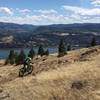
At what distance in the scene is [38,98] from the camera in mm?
21062

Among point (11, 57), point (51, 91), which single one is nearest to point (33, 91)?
point (51, 91)

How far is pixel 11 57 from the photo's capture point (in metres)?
142

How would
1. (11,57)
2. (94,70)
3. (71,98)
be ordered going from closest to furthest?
(71,98), (94,70), (11,57)

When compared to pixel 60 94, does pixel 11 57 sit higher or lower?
lower

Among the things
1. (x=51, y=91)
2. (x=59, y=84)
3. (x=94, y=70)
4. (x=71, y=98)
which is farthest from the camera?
(x=94, y=70)

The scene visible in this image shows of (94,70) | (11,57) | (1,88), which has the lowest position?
(11,57)

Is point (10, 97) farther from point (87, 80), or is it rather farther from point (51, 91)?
point (87, 80)

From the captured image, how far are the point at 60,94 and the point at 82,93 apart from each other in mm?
1537

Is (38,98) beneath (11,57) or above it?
above

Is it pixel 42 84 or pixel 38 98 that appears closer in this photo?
pixel 38 98

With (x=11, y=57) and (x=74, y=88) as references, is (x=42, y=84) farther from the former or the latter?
(x=11, y=57)

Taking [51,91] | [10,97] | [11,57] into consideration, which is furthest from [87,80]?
[11,57]

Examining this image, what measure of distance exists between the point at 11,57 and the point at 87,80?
120860 mm

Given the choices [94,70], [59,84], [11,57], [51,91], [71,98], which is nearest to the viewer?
[71,98]
